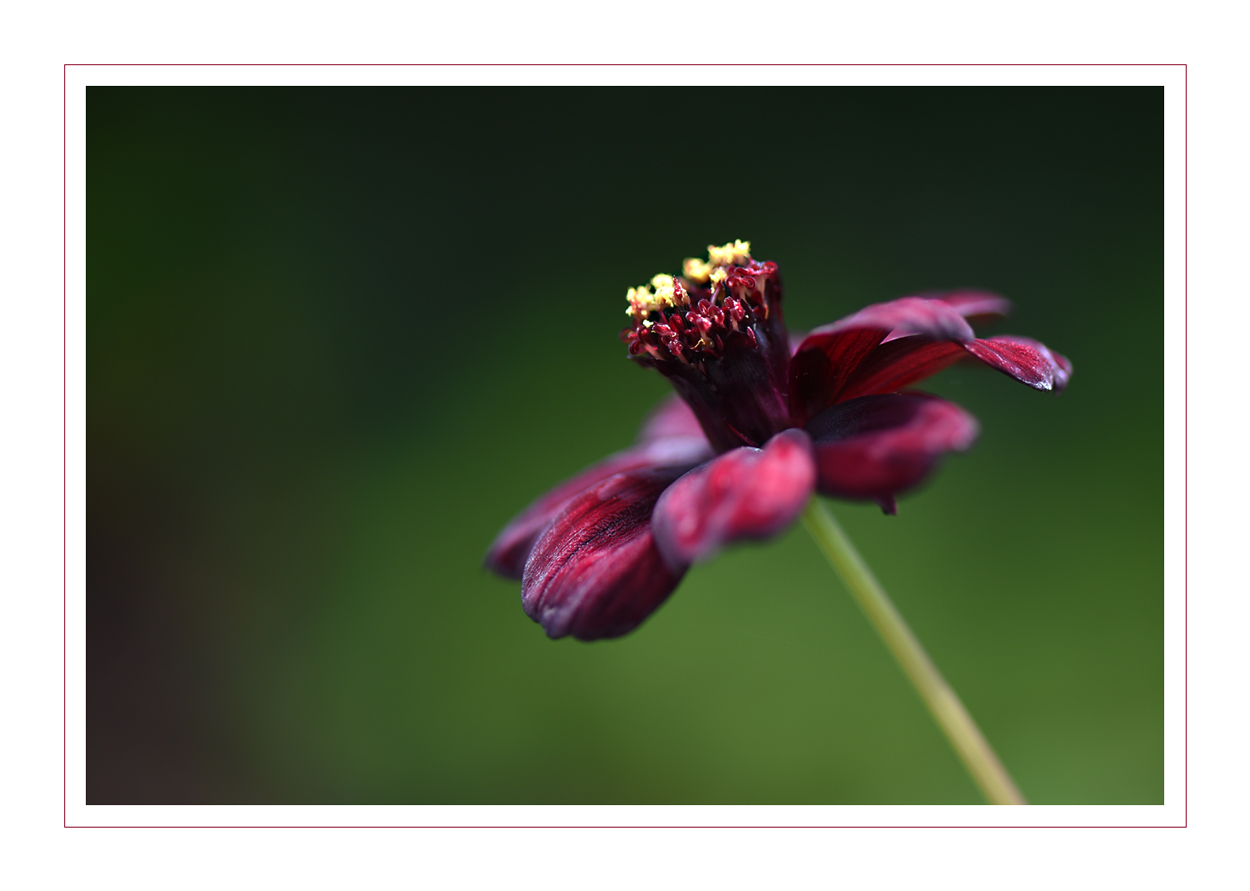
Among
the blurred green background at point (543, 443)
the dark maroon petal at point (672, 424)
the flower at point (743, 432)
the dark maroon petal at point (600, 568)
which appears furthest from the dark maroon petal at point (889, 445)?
the blurred green background at point (543, 443)

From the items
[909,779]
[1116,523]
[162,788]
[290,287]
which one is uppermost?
[290,287]

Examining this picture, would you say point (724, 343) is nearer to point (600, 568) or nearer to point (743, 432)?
point (743, 432)

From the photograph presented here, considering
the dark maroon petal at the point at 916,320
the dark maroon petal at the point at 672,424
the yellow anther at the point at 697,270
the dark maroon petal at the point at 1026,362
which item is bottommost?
the dark maroon petal at the point at 672,424

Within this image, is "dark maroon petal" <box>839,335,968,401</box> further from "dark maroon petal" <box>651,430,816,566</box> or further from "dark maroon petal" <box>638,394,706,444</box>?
"dark maroon petal" <box>638,394,706,444</box>

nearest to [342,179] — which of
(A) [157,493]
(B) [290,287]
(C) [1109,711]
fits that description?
(B) [290,287]

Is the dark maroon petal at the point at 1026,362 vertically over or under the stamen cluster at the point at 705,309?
under

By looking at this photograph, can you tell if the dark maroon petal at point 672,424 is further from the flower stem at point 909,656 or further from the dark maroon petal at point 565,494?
the flower stem at point 909,656

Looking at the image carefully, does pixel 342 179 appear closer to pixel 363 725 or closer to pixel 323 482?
pixel 323 482
